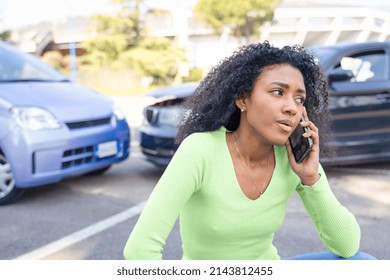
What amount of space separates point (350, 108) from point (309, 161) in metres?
3.57

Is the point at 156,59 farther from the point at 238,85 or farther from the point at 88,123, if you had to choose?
the point at 238,85

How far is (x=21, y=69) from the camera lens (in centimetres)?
489

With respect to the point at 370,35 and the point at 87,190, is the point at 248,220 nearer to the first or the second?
the point at 87,190

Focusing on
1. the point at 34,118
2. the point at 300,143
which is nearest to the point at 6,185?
the point at 34,118

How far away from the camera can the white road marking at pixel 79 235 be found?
3.07 meters

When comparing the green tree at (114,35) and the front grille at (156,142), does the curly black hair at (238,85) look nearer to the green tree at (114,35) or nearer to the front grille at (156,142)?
the front grille at (156,142)

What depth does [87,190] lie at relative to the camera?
4625 millimetres

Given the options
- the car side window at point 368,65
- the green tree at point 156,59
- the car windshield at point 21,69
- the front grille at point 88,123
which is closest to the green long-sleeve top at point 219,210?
the front grille at point 88,123

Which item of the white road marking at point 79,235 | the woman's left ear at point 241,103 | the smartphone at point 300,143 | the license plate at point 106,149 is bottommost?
the white road marking at point 79,235

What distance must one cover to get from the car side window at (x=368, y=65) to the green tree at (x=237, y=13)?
824 cm

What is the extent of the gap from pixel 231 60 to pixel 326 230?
658mm

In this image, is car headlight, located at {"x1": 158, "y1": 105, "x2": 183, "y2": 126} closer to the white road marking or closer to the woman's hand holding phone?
the white road marking
